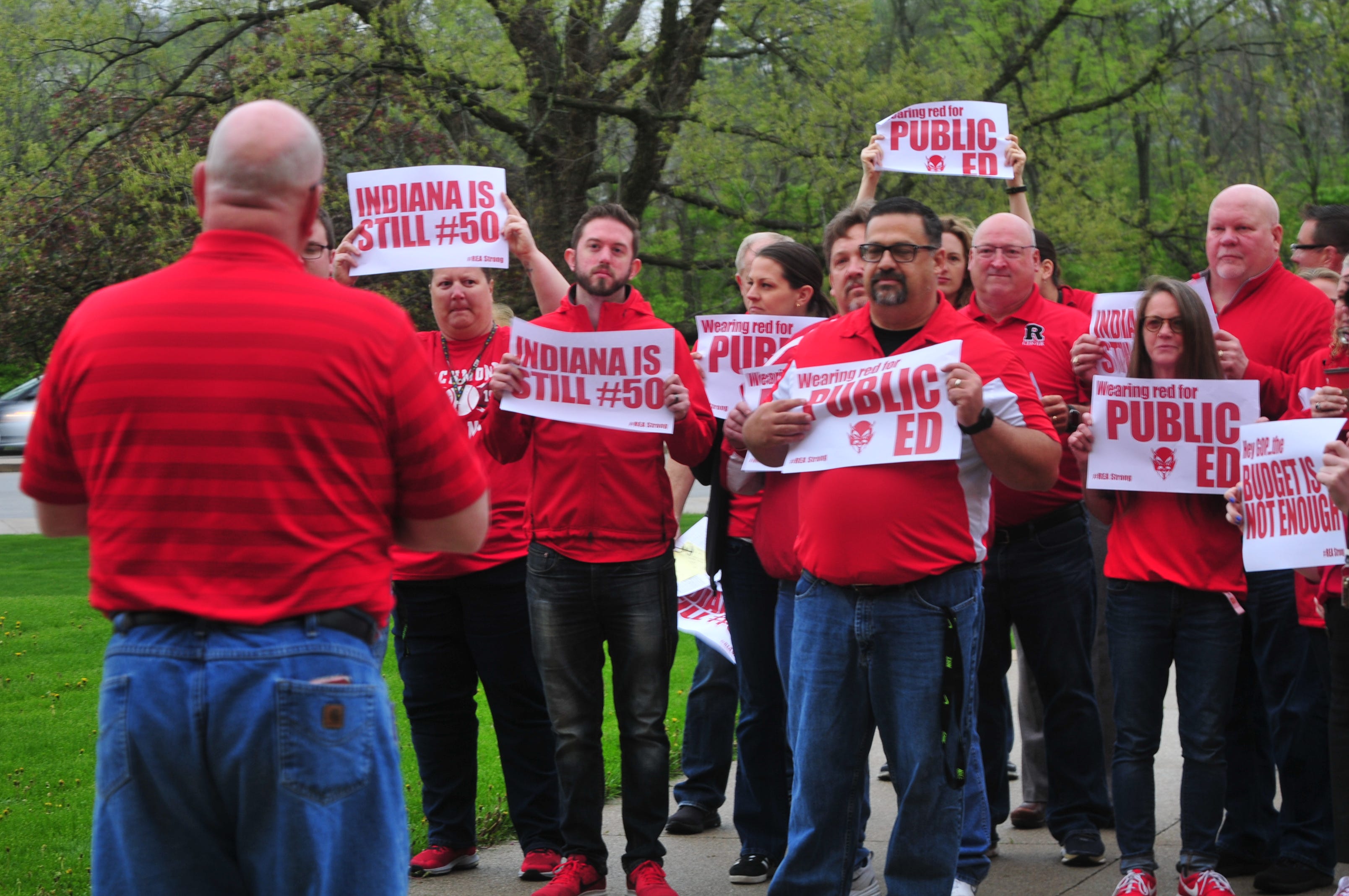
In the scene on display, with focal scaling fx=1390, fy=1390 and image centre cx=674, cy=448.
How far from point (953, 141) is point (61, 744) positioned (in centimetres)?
537

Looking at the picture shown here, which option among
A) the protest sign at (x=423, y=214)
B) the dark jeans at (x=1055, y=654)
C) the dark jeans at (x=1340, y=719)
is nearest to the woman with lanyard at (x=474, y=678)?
the protest sign at (x=423, y=214)

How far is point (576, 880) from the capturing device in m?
5.08

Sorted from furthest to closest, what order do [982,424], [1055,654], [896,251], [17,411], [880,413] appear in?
[17,411]
[1055,654]
[896,251]
[880,413]
[982,424]

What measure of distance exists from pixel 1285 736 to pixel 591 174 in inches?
431

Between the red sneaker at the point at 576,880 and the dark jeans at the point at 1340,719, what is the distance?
2.56m

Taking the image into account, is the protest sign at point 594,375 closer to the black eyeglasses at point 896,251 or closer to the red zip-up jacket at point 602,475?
the red zip-up jacket at point 602,475

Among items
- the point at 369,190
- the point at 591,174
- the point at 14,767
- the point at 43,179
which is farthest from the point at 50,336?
the point at 369,190

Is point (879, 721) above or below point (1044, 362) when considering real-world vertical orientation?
below

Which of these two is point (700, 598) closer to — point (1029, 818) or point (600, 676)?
point (600, 676)

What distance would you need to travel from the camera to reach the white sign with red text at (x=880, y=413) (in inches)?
159

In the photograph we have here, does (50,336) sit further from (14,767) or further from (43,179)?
(14,767)

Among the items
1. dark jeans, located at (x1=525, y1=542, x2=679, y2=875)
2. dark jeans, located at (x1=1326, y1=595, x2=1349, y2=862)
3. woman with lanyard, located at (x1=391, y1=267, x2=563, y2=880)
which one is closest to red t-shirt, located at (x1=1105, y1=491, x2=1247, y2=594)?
dark jeans, located at (x1=1326, y1=595, x2=1349, y2=862)

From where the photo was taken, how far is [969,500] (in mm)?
4199

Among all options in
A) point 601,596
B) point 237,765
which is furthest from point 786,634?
point 237,765
